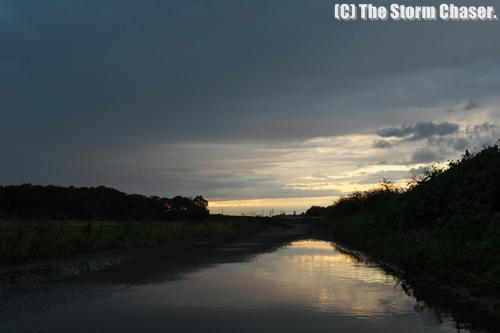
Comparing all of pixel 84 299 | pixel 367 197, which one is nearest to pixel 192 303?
pixel 84 299

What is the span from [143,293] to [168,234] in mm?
19719

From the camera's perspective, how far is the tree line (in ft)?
239

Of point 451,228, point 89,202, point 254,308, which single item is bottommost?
point 254,308

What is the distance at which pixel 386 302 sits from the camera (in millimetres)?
8820

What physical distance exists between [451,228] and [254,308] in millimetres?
10209

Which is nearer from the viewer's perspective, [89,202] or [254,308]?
[254,308]

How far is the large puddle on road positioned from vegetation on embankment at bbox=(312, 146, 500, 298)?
1.36 m

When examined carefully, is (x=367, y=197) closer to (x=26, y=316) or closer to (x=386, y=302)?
(x=386, y=302)

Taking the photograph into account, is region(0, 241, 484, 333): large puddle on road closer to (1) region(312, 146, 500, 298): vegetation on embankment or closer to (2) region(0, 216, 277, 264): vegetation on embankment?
(1) region(312, 146, 500, 298): vegetation on embankment

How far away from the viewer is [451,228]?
1598cm

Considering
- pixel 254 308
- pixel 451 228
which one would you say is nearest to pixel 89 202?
pixel 451 228

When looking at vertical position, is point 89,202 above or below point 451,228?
above

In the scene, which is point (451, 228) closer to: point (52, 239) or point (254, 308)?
point (254, 308)

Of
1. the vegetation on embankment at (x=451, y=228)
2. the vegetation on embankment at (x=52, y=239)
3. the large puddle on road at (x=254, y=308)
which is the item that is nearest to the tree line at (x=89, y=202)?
the vegetation on embankment at (x=52, y=239)
